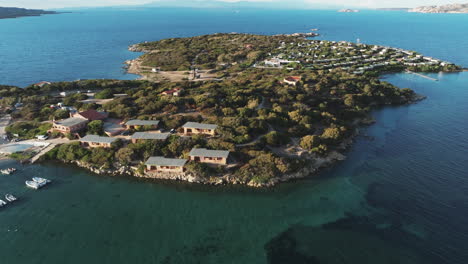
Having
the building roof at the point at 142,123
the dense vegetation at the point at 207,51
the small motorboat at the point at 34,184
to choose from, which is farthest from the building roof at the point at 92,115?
the dense vegetation at the point at 207,51

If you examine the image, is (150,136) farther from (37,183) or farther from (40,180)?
(37,183)

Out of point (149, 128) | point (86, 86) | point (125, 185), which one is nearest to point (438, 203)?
point (125, 185)

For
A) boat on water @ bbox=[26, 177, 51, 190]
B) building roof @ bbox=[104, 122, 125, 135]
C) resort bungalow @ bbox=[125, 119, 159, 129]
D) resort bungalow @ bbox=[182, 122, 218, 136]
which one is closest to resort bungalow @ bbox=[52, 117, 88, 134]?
building roof @ bbox=[104, 122, 125, 135]

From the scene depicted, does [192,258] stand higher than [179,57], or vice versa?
[179,57]

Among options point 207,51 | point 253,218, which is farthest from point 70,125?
point 207,51

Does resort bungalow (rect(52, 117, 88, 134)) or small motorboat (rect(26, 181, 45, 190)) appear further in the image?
resort bungalow (rect(52, 117, 88, 134))

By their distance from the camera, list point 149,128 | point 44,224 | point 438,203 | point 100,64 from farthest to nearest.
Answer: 1. point 100,64
2. point 149,128
3. point 438,203
4. point 44,224

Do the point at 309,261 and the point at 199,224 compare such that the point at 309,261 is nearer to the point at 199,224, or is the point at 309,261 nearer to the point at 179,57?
the point at 199,224

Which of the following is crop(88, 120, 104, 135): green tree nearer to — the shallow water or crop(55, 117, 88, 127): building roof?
crop(55, 117, 88, 127): building roof

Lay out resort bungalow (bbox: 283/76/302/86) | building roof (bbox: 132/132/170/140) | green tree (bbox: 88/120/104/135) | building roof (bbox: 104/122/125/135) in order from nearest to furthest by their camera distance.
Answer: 1. building roof (bbox: 132/132/170/140)
2. green tree (bbox: 88/120/104/135)
3. building roof (bbox: 104/122/125/135)
4. resort bungalow (bbox: 283/76/302/86)
